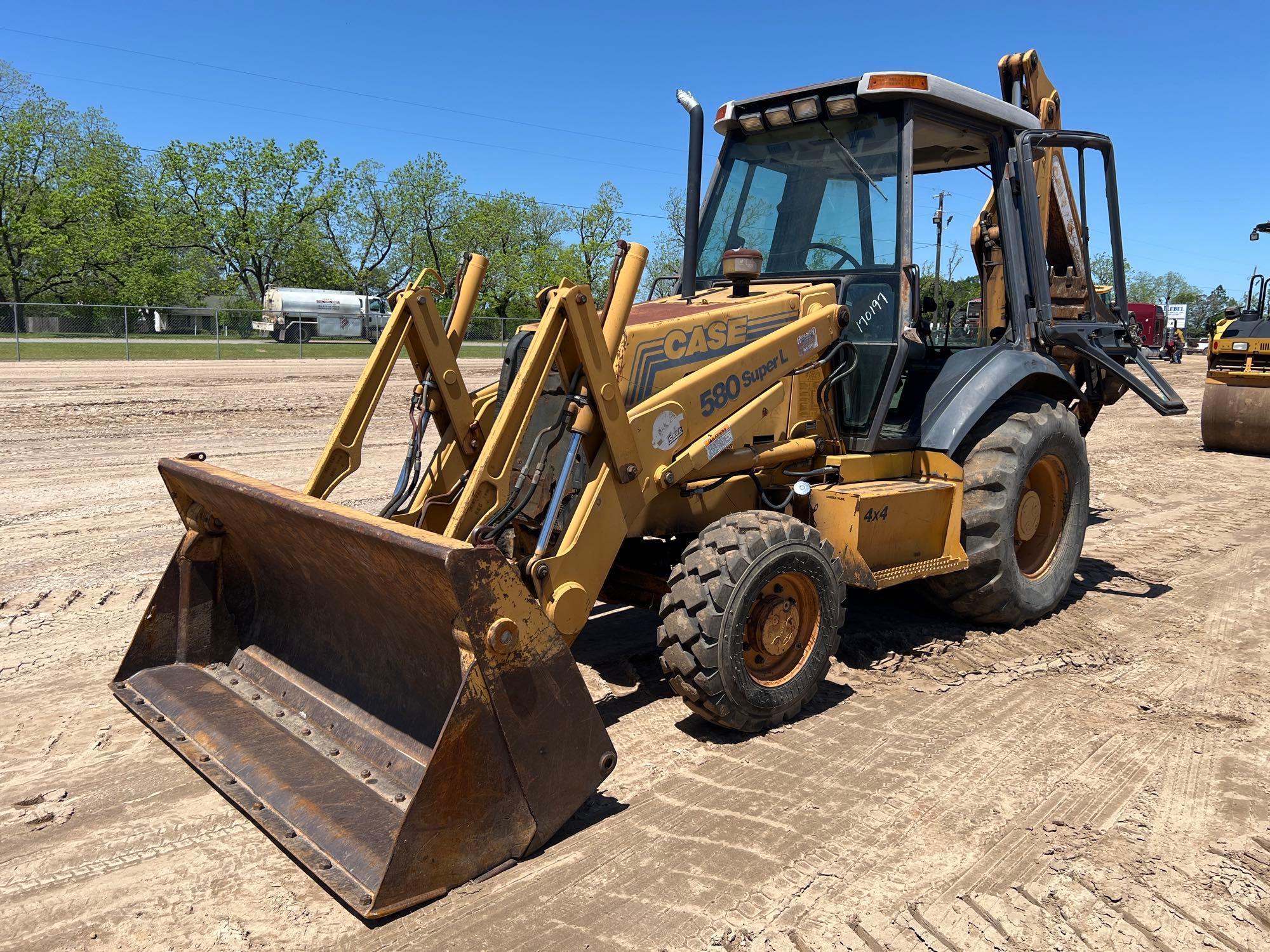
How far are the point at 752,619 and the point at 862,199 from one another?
245 centimetres

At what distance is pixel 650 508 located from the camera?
442 cm

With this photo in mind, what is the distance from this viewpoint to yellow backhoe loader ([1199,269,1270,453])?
43.8 feet

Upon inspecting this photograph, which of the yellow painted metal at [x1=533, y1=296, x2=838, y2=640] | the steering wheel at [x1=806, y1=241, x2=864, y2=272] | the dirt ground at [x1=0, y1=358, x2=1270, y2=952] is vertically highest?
the steering wheel at [x1=806, y1=241, x2=864, y2=272]

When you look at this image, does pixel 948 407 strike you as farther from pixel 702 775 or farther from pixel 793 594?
pixel 702 775

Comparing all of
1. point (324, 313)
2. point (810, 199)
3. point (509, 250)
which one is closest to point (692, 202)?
point (810, 199)

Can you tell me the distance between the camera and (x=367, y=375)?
4.51 meters

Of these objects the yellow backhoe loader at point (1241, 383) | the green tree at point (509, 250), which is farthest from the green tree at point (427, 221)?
the yellow backhoe loader at point (1241, 383)

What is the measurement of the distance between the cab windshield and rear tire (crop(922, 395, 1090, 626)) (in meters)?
1.23

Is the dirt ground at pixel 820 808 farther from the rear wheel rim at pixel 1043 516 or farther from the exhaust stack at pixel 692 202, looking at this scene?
the exhaust stack at pixel 692 202

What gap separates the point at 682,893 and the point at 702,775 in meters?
0.79

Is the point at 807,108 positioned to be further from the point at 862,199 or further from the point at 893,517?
the point at 893,517

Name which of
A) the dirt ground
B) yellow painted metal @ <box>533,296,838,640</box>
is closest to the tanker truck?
the dirt ground

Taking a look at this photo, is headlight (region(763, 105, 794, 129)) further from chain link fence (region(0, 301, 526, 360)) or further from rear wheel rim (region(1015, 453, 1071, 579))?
chain link fence (region(0, 301, 526, 360))

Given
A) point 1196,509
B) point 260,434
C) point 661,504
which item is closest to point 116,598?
point 661,504
